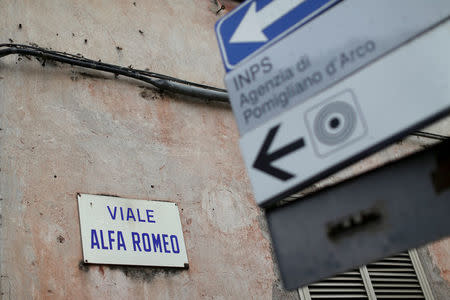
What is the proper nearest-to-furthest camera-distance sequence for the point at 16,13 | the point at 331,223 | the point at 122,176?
the point at 331,223 → the point at 122,176 → the point at 16,13

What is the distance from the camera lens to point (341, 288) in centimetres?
555

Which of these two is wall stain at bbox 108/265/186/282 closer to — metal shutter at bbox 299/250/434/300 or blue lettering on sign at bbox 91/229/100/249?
blue lettering on sign at bbox 91/229/100/249

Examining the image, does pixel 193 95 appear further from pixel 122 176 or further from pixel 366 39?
pixel 366 39

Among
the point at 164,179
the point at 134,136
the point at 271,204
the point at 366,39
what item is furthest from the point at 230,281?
the point at 366,39

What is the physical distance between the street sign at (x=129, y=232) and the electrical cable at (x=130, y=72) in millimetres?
1230

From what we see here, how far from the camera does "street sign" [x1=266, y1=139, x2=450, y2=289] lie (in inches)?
88.0

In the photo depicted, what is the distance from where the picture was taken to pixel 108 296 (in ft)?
14.3

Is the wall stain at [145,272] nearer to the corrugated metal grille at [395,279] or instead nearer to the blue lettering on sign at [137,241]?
the blue lettering on sign at [137,241]

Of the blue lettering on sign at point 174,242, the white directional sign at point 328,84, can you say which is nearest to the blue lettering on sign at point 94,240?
the blue lettering on sign at point 174,242

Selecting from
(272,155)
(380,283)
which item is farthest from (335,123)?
(380,283)

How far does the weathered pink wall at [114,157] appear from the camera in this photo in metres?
4.35

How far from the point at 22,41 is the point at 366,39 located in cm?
353

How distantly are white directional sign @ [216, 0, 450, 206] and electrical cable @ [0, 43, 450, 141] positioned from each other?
2.31m

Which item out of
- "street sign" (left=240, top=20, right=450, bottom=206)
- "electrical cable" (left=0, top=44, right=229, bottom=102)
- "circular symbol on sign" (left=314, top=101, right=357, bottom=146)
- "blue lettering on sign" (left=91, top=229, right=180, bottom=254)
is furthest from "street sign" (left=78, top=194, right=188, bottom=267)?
"circular symbol on sign" (left=314, top=101, right=357, bottom=146)
